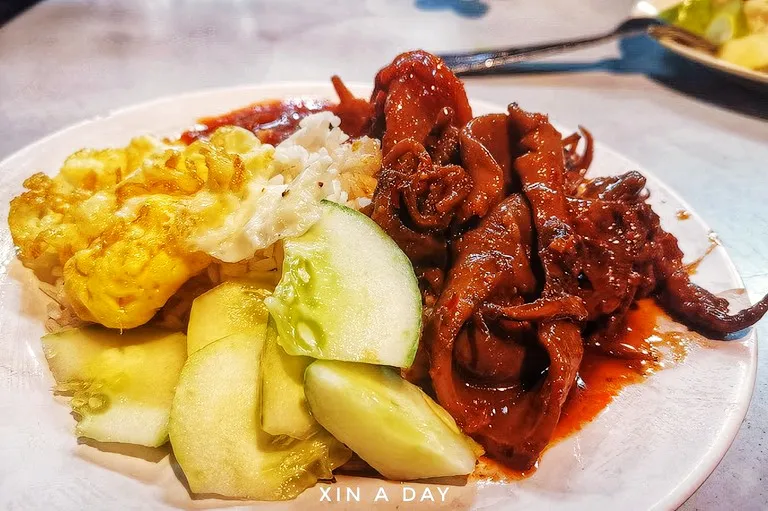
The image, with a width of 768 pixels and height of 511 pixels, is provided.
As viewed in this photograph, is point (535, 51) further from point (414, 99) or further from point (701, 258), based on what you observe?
point (701, 258)

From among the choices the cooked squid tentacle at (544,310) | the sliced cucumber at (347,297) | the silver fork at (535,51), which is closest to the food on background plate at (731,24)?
the silver fork at (535,51)

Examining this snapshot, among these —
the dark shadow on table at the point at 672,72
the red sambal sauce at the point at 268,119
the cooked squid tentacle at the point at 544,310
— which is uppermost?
the dark shadow on table at the point at 672,72

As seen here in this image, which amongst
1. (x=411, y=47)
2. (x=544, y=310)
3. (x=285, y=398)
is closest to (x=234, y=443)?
(x=285, y=398)

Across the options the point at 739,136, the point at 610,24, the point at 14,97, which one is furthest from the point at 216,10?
the point at 739,136

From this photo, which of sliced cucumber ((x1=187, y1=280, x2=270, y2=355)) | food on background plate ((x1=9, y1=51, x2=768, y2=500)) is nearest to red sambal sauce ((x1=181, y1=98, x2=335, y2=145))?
food on background plate ((x1=9, y1=51, x2=768, y2=500))

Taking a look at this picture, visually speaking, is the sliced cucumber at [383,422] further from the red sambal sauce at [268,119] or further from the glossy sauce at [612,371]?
the red sambal sauce at [268,119]

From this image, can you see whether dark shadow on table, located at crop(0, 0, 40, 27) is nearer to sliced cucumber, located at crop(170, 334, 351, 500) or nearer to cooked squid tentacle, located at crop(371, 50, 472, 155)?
cooked squid tentacle, located at crop(371, 50, 472, 155)

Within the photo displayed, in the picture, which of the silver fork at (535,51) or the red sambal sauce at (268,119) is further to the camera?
the silver fork at (535,51)
